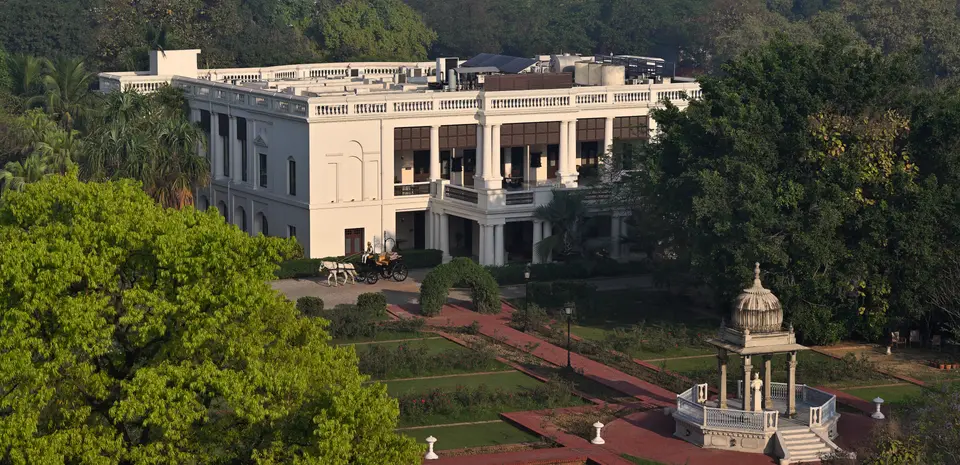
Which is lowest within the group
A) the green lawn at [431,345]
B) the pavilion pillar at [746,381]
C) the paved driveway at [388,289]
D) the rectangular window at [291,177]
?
the green lawn at [431,345]

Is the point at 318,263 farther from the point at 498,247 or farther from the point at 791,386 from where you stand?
the point at 791,386

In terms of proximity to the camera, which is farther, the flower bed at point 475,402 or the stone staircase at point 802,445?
the flower bed at point 475,402

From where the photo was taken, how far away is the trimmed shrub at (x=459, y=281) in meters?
59.1

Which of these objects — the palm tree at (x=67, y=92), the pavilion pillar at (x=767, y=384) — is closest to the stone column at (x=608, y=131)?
the palm tree at (x=67, y=92)

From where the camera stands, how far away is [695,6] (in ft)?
495

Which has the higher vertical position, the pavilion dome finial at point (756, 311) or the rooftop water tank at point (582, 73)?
the rooftop water tank at point (582, 73)

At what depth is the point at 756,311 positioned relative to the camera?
42969mm

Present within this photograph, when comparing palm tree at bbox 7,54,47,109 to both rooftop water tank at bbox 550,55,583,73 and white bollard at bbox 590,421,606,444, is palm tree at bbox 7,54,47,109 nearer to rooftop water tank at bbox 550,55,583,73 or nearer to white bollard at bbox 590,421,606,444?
rooftop water tank at bbox 550,55,583,73

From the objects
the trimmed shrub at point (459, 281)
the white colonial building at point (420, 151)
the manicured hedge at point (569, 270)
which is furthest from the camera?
the white colonial building at point (420, 151)

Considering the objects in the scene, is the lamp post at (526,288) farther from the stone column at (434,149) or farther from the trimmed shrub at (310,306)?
the stone column at (434,149)

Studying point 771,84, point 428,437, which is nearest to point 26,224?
point 428,437

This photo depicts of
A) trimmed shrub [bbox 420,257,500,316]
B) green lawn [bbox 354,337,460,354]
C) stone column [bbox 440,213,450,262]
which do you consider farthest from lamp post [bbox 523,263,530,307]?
stone column [bbox 440,213,450,262]

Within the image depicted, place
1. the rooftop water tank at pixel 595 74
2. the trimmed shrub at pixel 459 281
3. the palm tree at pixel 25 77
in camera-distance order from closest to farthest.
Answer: the trimmed shrub at pixel 459 281 → the rooftop water tank at pixel 595 74 → the palm tree at pixel 25 77

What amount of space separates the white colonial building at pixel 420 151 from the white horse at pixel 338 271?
127 inches
